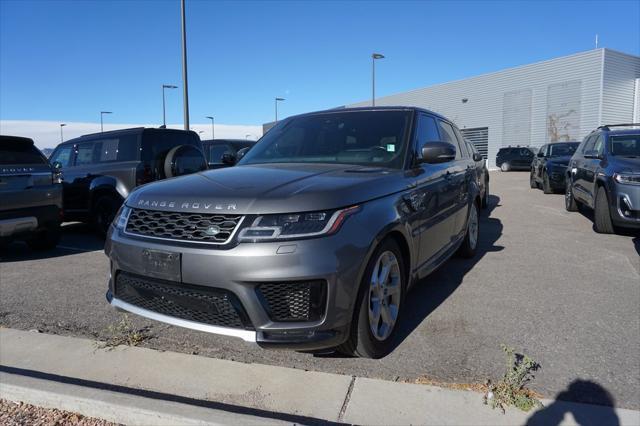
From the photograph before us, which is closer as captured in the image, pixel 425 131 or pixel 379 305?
pixel 379 305

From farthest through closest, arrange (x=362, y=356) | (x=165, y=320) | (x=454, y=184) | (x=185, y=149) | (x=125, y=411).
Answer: (x=185, y=149) < (x=454, y=184) < (x=362, y=356) < (x=165, y=320) < (x=125, y=411)

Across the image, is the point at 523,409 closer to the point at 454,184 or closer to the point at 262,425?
the point at 262,425

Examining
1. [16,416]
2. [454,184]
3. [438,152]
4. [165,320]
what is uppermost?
[438,152]

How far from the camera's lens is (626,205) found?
6.74m

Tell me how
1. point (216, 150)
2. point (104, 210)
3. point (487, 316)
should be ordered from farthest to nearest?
point (216, 150)
point (104, 210)
point (487, 316)

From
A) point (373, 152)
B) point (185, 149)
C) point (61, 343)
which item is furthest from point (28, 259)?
point (373, 152)

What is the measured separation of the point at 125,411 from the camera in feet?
8.64

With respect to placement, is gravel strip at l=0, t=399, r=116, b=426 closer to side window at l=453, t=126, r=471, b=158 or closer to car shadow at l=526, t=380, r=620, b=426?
car shadow at l=526, t=380, r=620, b=426

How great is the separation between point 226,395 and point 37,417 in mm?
1070

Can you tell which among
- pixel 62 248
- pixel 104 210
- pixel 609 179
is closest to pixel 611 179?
pixel 609 179

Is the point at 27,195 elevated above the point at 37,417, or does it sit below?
above

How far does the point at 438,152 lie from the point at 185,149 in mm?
5544

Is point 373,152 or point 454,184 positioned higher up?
point 373,152

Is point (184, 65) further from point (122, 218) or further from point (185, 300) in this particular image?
point (185, 300)
